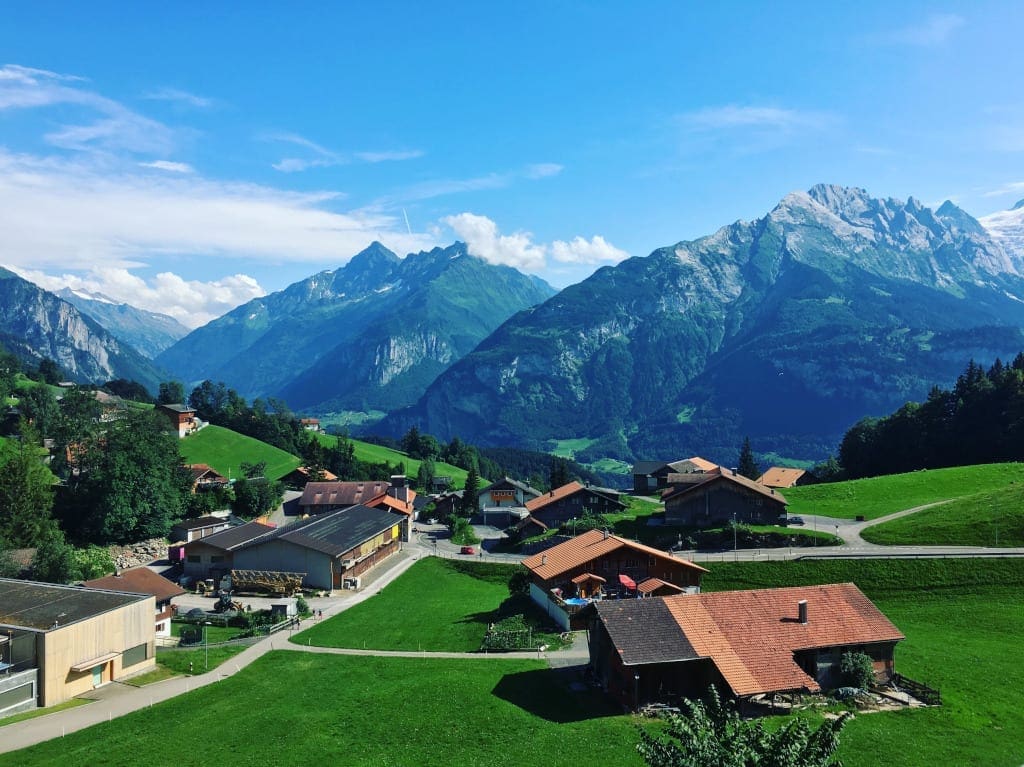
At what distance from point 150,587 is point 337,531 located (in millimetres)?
22830

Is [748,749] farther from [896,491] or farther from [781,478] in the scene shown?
[781,478]

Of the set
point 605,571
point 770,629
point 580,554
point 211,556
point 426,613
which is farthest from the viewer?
point 211,556

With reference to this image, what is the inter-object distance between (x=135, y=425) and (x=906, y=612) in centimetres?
9321

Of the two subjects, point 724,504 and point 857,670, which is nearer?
point 857,670

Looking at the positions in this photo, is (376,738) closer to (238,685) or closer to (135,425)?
(238,685)

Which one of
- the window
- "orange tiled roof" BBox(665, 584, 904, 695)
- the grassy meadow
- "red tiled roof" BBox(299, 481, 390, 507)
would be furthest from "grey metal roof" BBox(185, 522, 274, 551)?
"orange tiled roof" BBox(665, 584, 904, 695)

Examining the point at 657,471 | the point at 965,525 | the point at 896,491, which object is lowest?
the point at 965,525

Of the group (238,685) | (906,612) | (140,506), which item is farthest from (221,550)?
(906,612)

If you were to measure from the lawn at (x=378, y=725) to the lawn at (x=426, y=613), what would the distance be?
7.57 metres

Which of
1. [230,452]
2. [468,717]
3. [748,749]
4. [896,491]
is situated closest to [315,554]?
[468,717]

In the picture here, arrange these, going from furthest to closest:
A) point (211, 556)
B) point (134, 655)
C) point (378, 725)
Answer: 1. point (211, 556)
2. point (134, 655)
3. point (378, 725)

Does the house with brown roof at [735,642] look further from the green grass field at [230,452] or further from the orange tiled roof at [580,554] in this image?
the green grass field at [230,452]

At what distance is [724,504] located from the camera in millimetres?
73562

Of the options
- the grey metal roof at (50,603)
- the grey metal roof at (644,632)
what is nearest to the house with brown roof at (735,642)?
the grey metal roof at (644,632)
